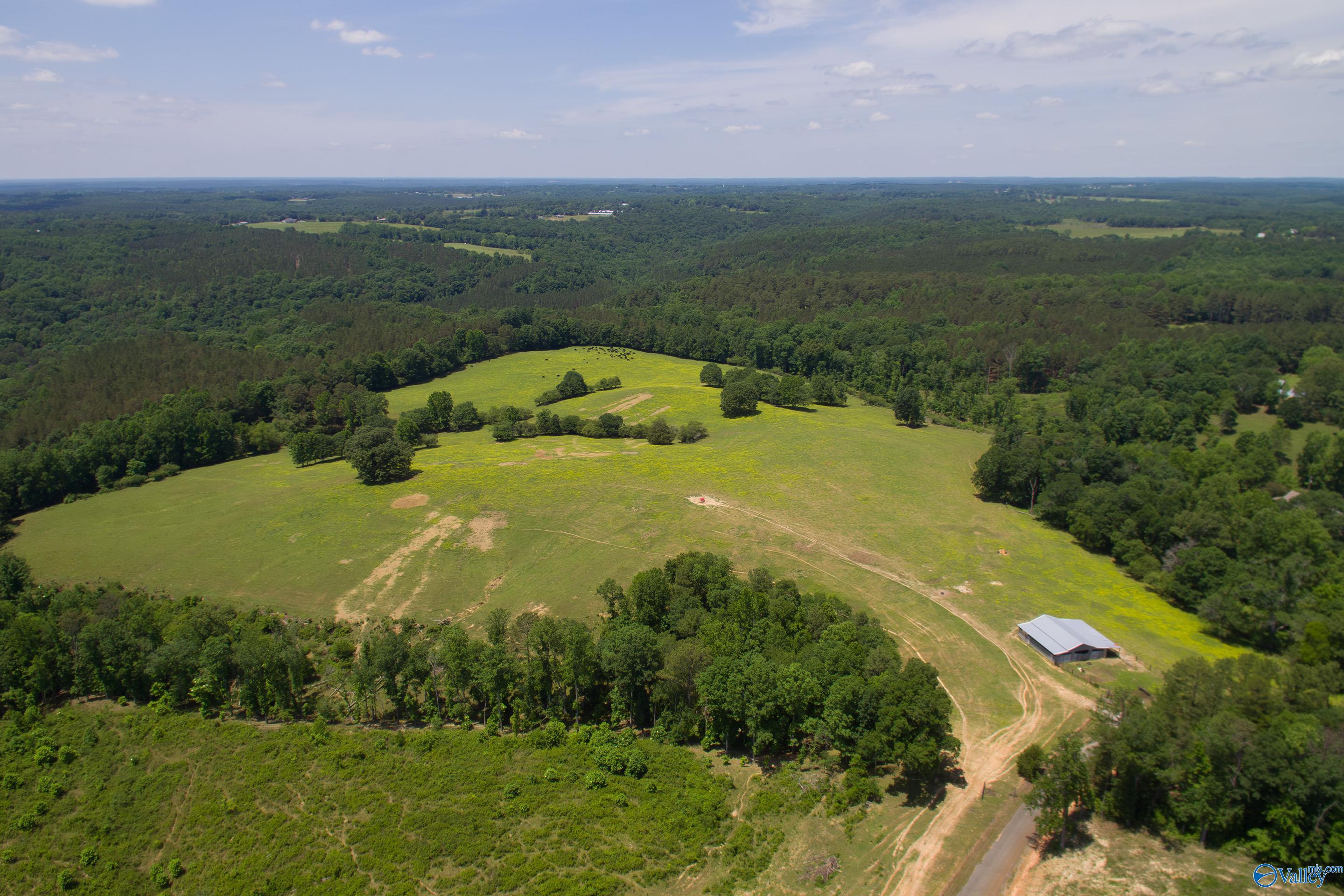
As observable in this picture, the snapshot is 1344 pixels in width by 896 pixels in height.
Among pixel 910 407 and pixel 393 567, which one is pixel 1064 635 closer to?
pixel 393 567

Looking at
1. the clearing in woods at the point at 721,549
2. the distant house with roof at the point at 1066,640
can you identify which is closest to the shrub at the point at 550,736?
the clearing in woods at the point at 721,549

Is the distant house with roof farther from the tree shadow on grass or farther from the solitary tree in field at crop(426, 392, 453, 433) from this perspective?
the solitary tree in field at crop(426, 392, 453, 433)

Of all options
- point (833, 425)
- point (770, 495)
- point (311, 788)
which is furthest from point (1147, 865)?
point (833, 425)

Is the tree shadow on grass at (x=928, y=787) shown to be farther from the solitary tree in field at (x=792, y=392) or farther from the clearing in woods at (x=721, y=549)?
the solitary tree in field at (x=792, y=392)

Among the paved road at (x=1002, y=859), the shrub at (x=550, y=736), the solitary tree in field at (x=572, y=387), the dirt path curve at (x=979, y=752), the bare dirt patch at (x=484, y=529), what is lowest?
the shrub at (x=550, y=736)

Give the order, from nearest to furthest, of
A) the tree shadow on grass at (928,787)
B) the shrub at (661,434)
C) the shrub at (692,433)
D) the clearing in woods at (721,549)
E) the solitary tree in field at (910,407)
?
1. the tree shadow on grass at (928,787)
2. the clearing in woods at (721,549)
3. the shrub at (661,434)
4. the shrub at (692,433)
5. the solitary tree in field at (910,407)

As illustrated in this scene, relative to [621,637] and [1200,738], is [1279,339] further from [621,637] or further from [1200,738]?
[621,637]

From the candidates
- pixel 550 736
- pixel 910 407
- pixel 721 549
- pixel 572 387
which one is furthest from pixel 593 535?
pixel 910 407
